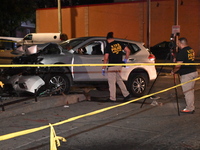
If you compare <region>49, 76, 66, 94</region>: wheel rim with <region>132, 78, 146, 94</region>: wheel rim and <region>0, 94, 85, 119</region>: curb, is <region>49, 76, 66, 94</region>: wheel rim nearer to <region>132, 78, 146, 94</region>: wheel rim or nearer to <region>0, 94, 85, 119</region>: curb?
<region>0, 94, 85, 119</region>: curb

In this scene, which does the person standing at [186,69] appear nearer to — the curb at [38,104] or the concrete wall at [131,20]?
the curb at [38,104]

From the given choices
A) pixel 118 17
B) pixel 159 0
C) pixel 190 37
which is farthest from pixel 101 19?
pixel 190 37

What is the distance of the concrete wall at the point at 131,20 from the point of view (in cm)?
2984

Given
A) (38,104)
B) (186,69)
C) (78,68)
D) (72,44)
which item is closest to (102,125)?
(38,104)

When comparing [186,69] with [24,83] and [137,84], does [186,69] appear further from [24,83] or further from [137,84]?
[24,83]

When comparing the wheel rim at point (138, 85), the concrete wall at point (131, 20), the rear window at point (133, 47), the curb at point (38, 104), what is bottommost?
the curb at point (38, 104)

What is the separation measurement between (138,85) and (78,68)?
→ 191cm

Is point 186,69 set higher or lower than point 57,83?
higher

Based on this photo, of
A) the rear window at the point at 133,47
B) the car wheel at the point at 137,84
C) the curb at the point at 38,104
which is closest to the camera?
the curb at the point at 38,104

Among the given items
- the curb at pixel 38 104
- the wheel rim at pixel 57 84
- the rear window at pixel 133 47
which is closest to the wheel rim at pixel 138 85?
the rear window at pixel 133 47

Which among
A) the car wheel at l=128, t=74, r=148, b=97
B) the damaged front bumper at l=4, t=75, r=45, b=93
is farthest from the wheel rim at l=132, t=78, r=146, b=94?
the damaged front bumper at l=4, t=75, r=45, b=93

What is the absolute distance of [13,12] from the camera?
3831cm

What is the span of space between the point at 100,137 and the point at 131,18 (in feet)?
88.9

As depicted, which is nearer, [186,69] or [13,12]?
[186,69]
